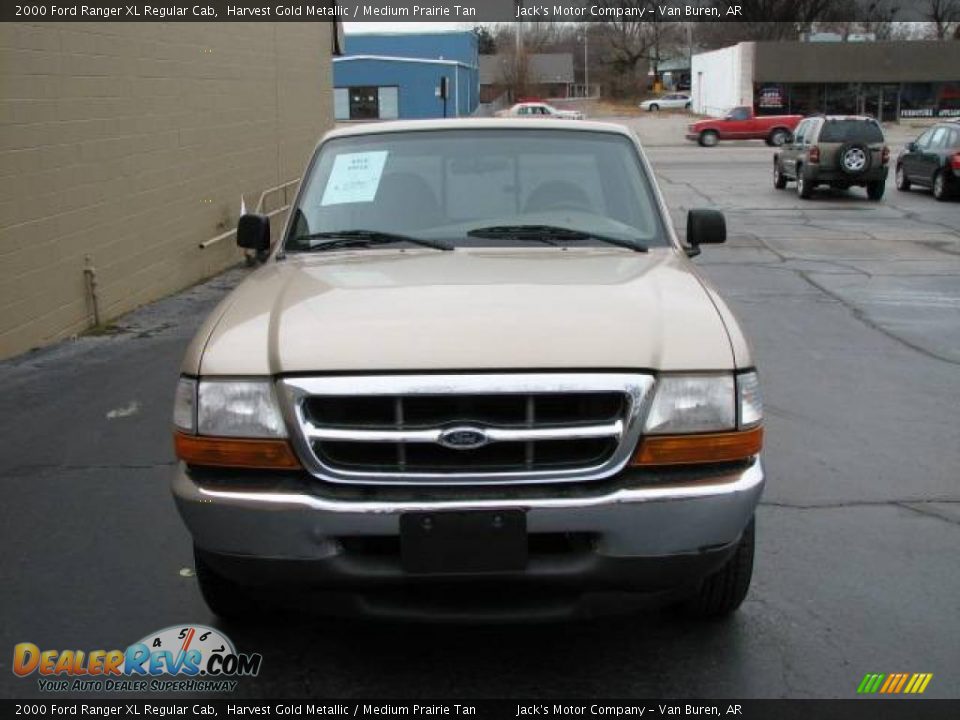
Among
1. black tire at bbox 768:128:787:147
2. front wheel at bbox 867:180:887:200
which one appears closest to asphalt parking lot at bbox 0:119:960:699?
front wheel at bbox 867:180:887:200

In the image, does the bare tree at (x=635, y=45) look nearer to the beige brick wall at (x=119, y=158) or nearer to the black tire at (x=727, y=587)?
the beige brick wall at (x=119, y=158)

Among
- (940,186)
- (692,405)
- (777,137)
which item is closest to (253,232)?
(692,405)

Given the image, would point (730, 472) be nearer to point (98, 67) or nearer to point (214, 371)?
point (214, 371)

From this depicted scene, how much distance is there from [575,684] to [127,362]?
6102 millimetres

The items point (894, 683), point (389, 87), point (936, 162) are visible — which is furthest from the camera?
point (389, 87)

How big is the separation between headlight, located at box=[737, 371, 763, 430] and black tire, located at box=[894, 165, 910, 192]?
81.5ft

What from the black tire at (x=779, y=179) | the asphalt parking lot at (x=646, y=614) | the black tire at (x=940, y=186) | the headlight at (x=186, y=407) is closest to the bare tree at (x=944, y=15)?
the black tire at (x=779, y=179)

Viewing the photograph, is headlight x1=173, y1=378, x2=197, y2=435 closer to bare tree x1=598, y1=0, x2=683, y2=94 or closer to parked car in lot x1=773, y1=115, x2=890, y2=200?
parked car in lot x1=773, y1=115, x2=890, y2=200

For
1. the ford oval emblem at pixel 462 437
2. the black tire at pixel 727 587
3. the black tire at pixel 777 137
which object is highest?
the ford oval emblem at pixel 462 437

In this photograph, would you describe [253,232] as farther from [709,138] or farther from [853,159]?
[709,138]

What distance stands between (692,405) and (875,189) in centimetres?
2282

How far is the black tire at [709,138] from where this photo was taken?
44656 mm

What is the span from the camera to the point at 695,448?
10.5 feet

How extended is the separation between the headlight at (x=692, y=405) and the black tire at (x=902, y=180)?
81.9 feet
